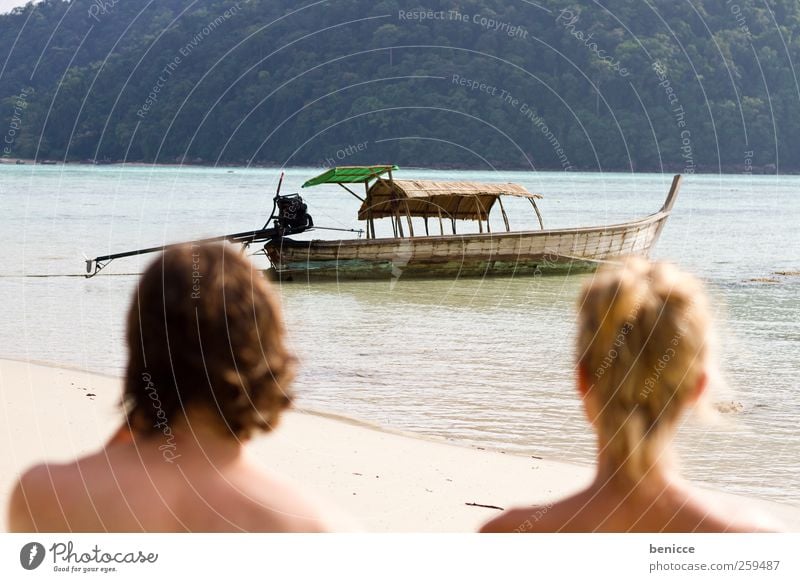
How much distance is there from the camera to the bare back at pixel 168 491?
1772mm

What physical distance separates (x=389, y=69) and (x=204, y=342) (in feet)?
75.1

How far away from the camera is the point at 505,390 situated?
10.4 m

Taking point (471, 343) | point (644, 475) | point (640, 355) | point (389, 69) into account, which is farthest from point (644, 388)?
point (389, 69)

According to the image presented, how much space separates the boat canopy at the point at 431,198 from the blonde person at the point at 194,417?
55.7ft

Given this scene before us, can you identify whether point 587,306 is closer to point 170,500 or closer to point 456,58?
point 170,500

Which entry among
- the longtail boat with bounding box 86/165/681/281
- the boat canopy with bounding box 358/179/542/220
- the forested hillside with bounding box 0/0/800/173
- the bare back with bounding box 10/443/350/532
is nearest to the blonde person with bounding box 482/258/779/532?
the bare back with bounding box 10/443/350/532

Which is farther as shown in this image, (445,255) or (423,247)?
(445,255)

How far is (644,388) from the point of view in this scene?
180cm

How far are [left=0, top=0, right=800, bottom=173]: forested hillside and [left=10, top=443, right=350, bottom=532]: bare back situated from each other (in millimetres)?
10832

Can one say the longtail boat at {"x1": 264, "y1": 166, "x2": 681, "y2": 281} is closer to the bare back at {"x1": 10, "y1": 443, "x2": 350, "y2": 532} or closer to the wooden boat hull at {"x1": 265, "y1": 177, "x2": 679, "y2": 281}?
the wooden boat hull at {"x1": 265, "y1": 177, "x2": 679, "y2": 281}

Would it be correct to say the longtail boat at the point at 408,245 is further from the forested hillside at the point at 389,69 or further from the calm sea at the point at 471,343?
the forested hillside at the point at 389,69

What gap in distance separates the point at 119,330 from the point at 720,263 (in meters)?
18.5

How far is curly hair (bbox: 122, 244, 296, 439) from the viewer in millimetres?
1706

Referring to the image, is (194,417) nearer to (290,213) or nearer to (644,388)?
(644,388)
